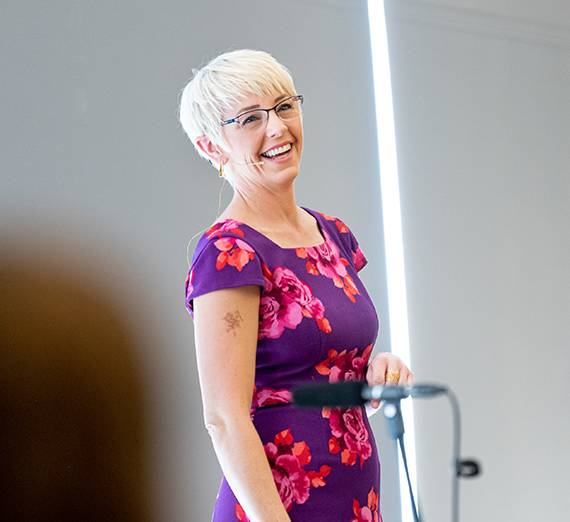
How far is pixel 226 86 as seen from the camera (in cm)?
102

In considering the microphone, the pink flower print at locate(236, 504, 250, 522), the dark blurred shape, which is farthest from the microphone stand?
the dark blurred shape

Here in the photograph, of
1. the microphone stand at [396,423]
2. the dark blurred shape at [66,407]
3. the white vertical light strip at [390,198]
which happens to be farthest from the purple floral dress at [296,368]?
the white vertical light strip at [390,198]

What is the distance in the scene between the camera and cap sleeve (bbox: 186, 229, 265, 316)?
2.84ft

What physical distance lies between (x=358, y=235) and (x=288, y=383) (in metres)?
1.13

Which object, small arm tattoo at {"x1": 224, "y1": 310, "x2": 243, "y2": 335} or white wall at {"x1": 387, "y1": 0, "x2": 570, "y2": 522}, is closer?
small arm tattoo at {"x1": 224, "y1": 310, "x2": 243, "y2": 335}

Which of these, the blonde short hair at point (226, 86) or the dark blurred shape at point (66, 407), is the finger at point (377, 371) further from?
the dark blurred shape at point (66, 407)

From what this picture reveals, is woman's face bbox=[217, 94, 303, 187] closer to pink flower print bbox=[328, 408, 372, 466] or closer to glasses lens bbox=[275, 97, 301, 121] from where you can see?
glasses lens bbox=[275, 97, 301, 121]

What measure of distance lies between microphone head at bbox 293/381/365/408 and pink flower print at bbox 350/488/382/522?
0.52m

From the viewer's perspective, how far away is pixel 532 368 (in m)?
2.31

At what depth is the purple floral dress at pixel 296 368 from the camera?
2.97 feet

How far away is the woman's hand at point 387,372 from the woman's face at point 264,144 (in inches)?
14.4

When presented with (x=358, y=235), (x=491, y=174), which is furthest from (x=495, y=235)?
(x=358, y=235)

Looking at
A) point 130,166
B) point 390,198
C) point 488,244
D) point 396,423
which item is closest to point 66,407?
point 130,166

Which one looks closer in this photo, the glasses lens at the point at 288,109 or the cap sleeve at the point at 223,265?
the cap sleeve at the point at 223,265
